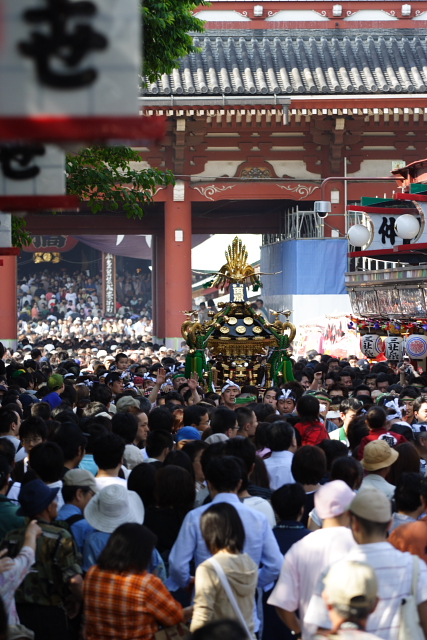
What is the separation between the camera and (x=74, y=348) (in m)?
25.7

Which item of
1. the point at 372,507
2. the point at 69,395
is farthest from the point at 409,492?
the point at 69,395

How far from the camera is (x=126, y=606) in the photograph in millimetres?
3830

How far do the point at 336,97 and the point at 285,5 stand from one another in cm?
524

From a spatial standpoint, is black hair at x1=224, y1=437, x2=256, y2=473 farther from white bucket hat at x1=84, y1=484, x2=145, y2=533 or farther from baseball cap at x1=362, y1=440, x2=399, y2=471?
white bucket hat at x1=84, y1=484, x2=145, y2=533

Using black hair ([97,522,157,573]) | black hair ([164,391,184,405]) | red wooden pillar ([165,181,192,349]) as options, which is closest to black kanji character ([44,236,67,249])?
red wooden pillar ([165,181,192,349])

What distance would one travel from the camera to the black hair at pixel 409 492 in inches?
192

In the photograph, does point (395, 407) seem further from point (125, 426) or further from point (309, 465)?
point (309, 465)

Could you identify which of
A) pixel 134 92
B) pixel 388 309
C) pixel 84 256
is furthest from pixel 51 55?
pixel 84 256

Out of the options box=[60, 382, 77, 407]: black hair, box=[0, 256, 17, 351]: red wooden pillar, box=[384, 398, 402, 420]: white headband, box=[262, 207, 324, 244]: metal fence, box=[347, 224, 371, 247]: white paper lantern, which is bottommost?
box=[384, 398, 402, 420]: white headband

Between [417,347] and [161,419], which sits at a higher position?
[417,347]

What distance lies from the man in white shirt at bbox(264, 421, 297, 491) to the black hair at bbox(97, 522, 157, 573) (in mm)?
2159

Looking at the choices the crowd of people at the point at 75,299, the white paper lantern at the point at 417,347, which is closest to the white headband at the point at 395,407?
the white paper lantern at the point at 417,347

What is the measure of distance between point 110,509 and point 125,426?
2.02m

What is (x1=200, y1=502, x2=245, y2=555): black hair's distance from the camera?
4094 millimetres
